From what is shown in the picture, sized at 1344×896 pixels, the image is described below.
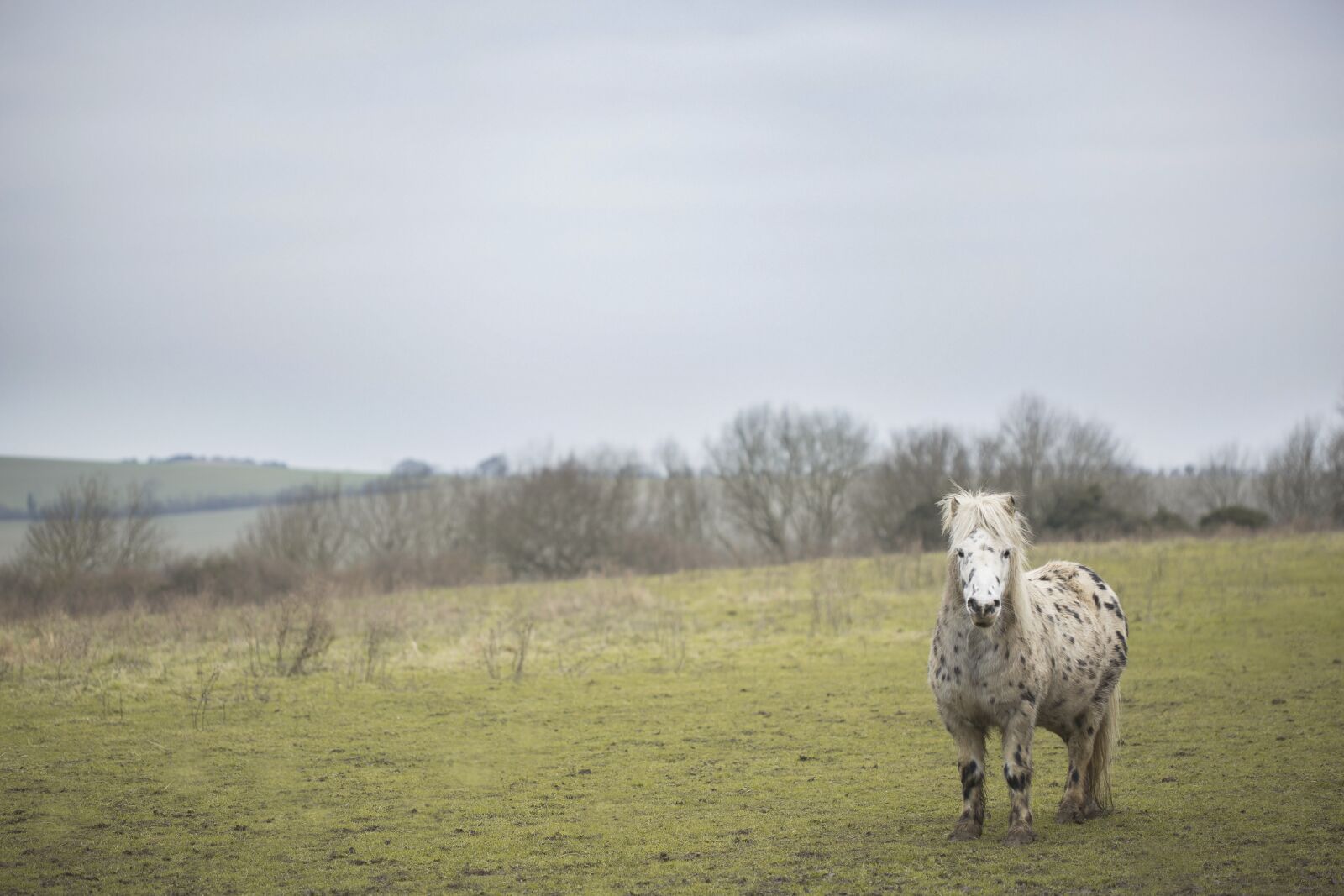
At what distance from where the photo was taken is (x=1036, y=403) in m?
67.9

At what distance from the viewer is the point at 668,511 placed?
243ft

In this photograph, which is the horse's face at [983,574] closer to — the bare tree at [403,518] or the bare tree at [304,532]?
the bare tree at [403,518]

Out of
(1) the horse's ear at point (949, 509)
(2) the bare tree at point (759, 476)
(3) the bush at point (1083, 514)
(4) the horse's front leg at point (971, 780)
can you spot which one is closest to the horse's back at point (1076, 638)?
(4) the horse's front leg at point (971, 780)

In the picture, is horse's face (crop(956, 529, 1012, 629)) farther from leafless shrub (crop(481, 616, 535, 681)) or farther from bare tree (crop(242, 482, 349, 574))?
bare tree (crop(242, 482, 349, 574))

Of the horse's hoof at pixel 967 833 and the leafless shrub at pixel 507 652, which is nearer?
the horse's hoof at pixel 967 833

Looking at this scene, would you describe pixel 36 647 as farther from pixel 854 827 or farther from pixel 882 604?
pixel 882 604

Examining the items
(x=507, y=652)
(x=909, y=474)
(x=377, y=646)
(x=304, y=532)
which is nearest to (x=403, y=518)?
(x=304, y=532)

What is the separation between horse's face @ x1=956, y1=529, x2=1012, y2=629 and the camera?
657cm

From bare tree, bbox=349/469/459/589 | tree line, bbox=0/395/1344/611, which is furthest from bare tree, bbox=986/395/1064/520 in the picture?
bare tree, bbox=349/469/459/589

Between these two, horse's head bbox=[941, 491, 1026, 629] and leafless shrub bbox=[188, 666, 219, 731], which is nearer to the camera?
horse's head bbox=[941, 491, 1026, 629]

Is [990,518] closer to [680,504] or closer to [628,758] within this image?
[628,758]

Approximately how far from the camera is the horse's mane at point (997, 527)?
7.19 metres

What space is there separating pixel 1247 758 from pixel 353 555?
184 ft

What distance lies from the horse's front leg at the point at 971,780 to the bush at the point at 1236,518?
34908 millimetres
